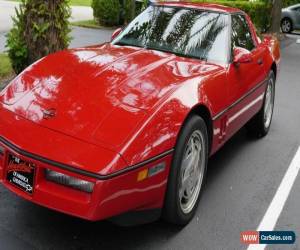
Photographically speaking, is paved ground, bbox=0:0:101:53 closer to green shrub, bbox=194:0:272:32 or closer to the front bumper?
green shrub, bbox=194:0:272:32

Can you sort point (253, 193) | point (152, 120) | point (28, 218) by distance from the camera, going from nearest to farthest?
point (152, 120) → point (28, 218) → point (253, 193)

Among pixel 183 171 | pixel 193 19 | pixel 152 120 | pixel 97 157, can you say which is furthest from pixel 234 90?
pixel 97 157

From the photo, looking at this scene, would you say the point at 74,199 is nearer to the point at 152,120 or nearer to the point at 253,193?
the point at 152,120

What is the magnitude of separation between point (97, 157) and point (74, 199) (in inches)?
11.2

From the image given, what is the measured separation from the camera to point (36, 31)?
7094 mm

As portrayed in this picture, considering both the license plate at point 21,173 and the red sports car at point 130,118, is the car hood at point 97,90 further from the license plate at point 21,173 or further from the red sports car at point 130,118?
the license plate at point 21,173

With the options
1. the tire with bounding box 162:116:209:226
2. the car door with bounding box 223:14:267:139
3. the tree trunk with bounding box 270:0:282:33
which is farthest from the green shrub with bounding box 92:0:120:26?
the tire with bounding box 162:116:209:226

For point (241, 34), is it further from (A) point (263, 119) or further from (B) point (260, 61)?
(A) point (263, 119)

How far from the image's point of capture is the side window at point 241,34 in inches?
199

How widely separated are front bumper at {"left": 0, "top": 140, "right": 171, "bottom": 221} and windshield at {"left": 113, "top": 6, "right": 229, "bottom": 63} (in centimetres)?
175

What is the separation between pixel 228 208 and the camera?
422cm

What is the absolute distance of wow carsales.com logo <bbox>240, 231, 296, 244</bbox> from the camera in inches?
147

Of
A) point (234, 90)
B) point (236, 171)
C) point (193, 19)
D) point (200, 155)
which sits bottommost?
point (236, 171)

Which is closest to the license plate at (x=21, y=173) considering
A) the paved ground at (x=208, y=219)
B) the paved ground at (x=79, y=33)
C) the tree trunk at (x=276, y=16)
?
the paved ground at (x=208, y=219)
